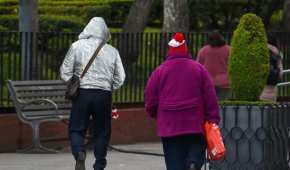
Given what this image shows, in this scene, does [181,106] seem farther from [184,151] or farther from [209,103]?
[184,151]

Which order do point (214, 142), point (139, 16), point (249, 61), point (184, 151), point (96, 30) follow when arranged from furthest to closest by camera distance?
point (139, 16), point (96, 30), point (249, 61), point (184, 151), point (214, 142)

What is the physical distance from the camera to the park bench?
1358 centimetres

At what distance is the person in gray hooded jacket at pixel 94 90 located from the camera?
10.6 m

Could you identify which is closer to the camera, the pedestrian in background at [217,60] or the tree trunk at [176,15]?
the pedestrian in background at [217,60]

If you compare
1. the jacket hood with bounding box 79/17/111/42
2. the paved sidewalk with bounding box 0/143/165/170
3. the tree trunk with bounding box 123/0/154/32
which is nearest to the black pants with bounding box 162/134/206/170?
the jacket hood with bounding box 79/17/111/42

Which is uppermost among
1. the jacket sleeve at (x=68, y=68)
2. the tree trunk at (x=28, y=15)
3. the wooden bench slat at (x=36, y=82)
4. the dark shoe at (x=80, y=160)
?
the tree trunk at (x=28, y=15)

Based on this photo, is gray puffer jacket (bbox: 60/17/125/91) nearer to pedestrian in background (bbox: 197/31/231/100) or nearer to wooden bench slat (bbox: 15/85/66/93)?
wooden bench slat (bbox: 15/85/66/93)

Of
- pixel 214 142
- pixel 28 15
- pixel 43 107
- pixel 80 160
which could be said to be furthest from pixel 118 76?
pixel 28 15

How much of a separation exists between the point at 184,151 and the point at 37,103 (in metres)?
5.38

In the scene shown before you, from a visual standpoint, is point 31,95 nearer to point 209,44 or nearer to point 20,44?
point 20,44

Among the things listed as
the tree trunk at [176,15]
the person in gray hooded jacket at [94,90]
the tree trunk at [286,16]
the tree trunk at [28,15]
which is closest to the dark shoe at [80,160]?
the person in gray hooded jacket at [94,90]

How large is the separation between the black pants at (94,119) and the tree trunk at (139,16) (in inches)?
480

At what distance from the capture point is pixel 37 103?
1391 centimetres

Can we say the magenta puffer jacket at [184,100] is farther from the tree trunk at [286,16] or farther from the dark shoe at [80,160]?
the tree trunk at [286,16]
